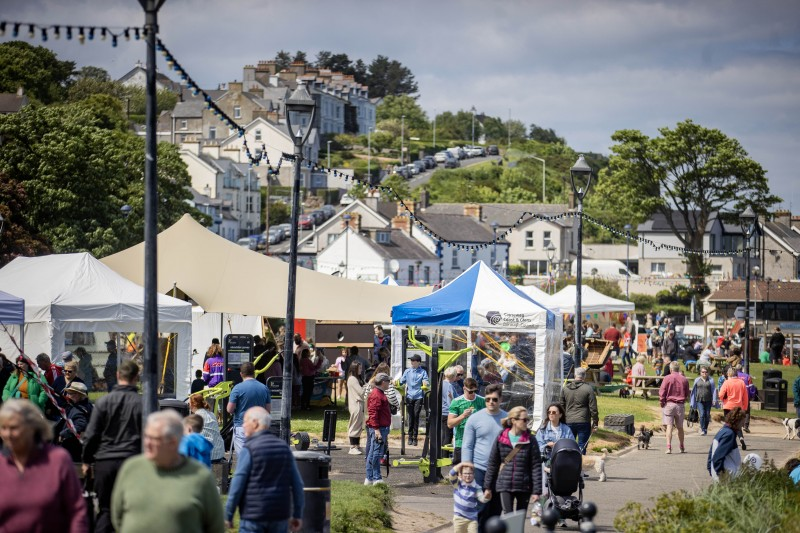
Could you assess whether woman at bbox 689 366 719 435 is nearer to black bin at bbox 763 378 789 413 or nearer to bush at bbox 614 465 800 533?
black bin at bbox 763 378 789 413

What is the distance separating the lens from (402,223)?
292ft

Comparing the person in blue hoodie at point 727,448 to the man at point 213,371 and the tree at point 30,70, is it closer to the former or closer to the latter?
the man at point 213,371

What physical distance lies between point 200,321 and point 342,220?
55.8 metres

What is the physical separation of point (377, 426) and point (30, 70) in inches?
3416

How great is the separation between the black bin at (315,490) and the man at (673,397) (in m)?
13.0

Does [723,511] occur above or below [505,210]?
below

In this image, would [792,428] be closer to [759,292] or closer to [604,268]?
[759,292]

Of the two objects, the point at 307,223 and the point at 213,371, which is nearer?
the point at 213,371

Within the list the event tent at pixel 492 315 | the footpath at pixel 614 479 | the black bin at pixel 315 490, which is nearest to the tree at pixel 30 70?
the event tent at pixel 492 315

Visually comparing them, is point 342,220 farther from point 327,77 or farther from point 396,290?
point 327,77

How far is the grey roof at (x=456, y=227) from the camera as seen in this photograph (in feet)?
295

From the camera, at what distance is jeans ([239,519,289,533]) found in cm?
863

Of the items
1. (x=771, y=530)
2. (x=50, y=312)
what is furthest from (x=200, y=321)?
(x=771, y=530)

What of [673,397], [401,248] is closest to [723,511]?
[673,397]
